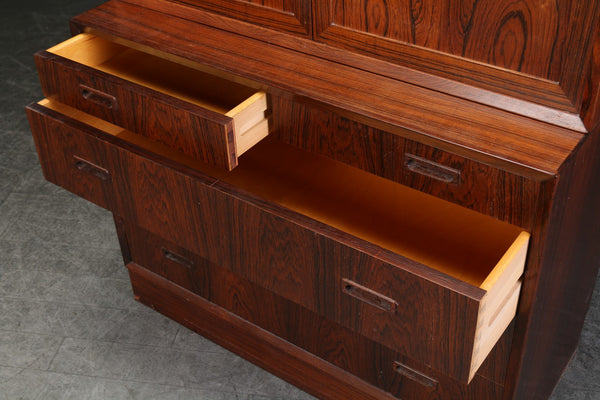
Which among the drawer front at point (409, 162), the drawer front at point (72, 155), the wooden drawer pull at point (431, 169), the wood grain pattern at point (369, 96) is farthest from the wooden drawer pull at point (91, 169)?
the wooden drawer pull at point (431, 169)

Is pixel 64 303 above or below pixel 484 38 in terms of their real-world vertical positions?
below

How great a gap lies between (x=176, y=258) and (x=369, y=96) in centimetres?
69

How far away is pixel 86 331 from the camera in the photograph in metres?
1.76

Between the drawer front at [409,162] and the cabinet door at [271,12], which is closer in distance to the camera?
the drawer front at [409,162]

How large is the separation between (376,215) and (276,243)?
0.27m

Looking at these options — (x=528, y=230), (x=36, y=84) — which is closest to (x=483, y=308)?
(x=528, y=230)

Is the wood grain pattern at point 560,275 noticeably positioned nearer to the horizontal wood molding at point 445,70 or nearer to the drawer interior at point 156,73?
the horizontal wood molding at point 445,70

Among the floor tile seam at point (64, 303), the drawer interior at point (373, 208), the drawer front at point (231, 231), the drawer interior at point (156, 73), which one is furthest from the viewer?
the floor tile seam at point (64, 303)

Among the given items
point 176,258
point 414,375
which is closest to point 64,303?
point 176,258

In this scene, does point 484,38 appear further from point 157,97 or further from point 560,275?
point 157,97

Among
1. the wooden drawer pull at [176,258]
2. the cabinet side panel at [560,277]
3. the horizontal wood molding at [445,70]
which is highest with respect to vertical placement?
the horizontal wood molding at [445,70]

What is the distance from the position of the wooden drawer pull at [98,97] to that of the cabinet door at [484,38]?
0.40m

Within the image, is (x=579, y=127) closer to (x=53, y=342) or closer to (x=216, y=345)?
(x=216, y=345)

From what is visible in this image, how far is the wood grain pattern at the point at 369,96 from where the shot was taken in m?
1.08
